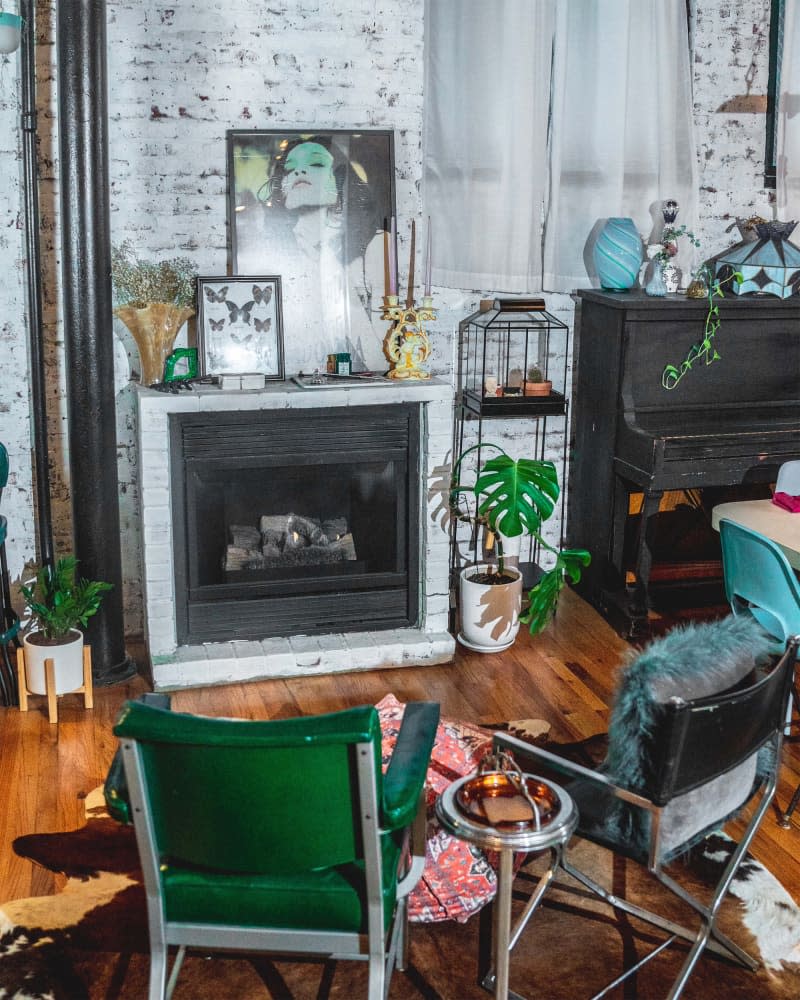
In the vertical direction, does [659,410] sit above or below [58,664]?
above

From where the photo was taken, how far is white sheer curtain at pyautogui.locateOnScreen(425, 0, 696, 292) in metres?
4.95

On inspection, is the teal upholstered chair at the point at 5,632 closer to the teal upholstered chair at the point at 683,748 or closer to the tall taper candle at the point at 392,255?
the tall taper candle at the point at 392,255

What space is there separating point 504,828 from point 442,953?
2.77ft

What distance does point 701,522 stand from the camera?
5680 mm

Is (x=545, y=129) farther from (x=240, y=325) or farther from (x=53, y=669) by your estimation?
(x=53, y=669)

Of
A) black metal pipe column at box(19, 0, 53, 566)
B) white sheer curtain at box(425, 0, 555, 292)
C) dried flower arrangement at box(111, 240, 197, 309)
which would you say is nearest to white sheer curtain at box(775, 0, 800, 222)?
white sheer curtain at box(425, 0, 555, 292)

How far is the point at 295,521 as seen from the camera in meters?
4.84

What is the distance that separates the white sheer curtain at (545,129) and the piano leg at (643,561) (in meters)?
1.12

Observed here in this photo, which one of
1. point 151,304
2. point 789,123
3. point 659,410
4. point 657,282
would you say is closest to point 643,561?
point 659,410

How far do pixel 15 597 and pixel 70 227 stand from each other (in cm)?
161

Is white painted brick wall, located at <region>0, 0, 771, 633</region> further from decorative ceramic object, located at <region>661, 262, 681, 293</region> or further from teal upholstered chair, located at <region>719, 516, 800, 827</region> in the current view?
teal upholstered chair, located at <region>719, 516, 800, 827</region>

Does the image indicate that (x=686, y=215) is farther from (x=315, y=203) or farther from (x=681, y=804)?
(x=681, y=804)

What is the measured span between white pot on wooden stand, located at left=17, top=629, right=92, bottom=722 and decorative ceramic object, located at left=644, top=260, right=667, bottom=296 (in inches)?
113

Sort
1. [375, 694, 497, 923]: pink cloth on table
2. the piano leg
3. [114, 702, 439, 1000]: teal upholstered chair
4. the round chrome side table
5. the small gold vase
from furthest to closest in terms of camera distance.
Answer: the piano leg < the small gold vase < [375, 694, 497, 923]: pink cloth on table < the round chrome side table < [114, 702, 439, 1000]: teal upholstered chair
